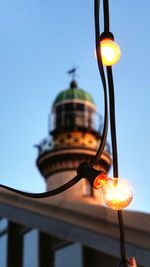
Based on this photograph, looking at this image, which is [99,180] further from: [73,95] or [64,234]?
[73,95]

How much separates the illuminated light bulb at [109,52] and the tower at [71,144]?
3294 cm

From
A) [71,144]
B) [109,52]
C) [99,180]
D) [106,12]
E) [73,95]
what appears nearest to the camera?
[106,12]

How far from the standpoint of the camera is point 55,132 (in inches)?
1694

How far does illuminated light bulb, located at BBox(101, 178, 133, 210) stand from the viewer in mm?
4414

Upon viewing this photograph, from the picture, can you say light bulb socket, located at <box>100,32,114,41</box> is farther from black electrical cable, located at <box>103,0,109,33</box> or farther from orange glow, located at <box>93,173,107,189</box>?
orange glow, located at <box>93,173,107,189</box>

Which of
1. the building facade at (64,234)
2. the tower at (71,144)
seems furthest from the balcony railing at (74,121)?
the building facade at (64,234)

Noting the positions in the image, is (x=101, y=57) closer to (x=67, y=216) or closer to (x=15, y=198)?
(x=67, y=216)

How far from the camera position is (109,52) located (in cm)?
455

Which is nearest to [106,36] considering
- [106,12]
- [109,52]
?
[109,52]

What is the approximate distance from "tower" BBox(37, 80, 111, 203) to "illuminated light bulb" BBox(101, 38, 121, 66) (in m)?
32.9

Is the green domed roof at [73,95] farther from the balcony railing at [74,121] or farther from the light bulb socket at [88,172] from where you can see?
the light bulb socket at [88,172]

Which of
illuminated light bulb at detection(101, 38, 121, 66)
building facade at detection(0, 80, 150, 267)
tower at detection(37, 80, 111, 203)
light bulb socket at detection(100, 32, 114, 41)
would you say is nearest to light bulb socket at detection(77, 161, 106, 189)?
illuminated light bulb at detection(101, 38, 121, 66)

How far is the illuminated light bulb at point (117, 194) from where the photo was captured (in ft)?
14.5

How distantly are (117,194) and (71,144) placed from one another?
3661cm
